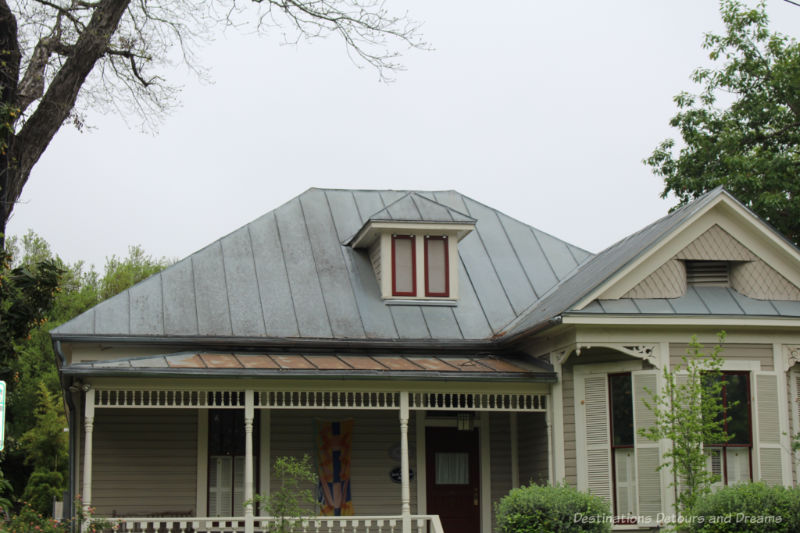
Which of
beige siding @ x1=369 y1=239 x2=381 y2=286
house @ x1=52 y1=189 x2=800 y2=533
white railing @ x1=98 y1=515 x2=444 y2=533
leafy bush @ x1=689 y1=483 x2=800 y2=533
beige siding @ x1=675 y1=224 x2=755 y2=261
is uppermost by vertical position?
beige siding @ x1=369 y1=239 x2=381 y2=286

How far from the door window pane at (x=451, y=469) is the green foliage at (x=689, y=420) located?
12.3ft

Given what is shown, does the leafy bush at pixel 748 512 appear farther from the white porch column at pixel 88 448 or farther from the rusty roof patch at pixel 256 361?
the white porch column at pixel 88 448

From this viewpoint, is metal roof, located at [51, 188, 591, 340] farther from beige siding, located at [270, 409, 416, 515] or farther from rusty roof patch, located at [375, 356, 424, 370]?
beige siding, located at [270, 409, 416, 515]

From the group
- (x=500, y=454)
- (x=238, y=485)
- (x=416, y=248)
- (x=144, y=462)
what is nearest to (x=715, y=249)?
(x=500, y=454)

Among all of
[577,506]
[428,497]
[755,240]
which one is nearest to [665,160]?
[755,240]

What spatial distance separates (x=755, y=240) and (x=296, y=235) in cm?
785

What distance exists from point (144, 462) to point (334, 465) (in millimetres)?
2948

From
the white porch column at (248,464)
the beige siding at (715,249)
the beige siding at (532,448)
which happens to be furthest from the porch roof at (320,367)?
the beige siding at (715,249)

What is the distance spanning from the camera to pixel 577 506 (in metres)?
13.1

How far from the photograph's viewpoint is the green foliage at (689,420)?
1280 centimetres

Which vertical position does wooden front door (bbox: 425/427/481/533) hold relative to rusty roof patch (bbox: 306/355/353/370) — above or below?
below

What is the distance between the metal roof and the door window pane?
2.02 m

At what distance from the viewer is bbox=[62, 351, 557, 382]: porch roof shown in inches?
548

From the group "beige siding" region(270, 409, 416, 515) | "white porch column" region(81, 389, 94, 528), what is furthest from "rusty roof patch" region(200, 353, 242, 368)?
"white porch column" region(81, 389, 94, 528)
